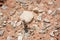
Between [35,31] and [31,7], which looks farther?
[31,7]

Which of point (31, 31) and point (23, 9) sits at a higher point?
point (23, 9)

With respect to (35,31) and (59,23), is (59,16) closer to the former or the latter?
(59,23)

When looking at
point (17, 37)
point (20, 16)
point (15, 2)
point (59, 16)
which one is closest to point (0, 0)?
point (15, 2)

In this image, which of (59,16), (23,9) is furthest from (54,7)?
(23,9)

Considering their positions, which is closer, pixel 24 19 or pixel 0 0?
pixel 24 19

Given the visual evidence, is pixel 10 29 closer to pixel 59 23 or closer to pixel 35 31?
pixel 35 31

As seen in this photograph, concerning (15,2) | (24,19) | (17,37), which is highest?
(15,2)
